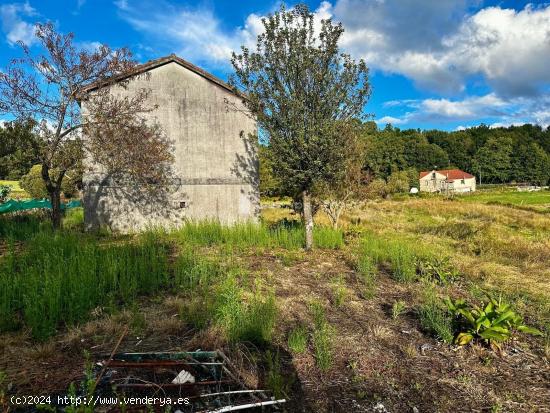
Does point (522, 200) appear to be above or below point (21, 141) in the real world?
below

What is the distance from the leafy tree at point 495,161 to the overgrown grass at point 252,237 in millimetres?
95517

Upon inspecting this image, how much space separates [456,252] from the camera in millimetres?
10117

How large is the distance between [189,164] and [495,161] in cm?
9765

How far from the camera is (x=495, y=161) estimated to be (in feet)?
291

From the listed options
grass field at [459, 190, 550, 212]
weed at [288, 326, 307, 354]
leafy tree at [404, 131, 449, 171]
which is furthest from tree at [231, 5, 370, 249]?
leafy tree at [404, 131, 449, 171]

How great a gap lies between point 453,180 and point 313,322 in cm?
8688

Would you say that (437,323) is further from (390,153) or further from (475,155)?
(475,155)

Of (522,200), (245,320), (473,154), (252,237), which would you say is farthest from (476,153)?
(245,320)

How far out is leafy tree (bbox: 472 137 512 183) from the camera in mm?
88125

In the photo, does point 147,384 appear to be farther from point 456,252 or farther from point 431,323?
point 456,252

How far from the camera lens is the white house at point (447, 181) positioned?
79.2 meters

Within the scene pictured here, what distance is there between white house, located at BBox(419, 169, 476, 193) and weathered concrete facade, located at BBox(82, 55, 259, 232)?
247 ft

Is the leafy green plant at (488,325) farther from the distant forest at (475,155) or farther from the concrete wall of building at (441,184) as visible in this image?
the concrete wall of building at (441,184)

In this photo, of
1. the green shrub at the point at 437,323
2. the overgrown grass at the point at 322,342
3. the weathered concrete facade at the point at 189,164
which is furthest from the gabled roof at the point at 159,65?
the green shrub at the point at 437,323
